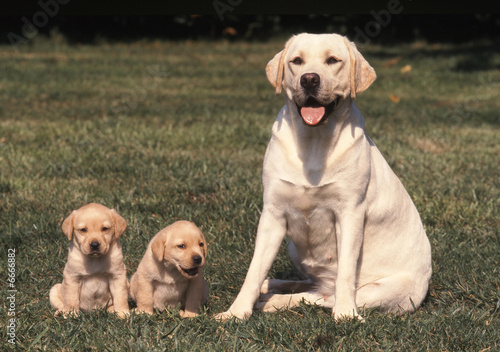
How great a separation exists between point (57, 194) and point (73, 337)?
251cm

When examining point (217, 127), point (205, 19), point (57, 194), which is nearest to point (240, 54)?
point (205, 19)

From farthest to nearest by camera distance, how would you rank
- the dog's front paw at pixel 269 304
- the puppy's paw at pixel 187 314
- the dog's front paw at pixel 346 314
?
the dog's front paw at pixel 269 304 < the puppy's paw at pixel 187 314 < the dog's front paw at pixel 346 314

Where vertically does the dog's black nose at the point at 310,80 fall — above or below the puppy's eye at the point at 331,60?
below

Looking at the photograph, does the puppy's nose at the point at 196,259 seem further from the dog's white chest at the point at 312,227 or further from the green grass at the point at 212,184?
the dog's white chest at the point at 312,227

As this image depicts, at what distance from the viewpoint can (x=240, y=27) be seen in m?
19.4

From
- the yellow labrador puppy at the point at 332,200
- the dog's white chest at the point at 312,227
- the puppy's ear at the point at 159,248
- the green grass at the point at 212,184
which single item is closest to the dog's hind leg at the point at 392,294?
the yellow labrador puppy at the point at 332,200

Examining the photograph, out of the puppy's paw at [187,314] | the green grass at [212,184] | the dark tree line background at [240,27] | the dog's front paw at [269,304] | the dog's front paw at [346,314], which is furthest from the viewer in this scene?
the dark tree line background at [240,27]

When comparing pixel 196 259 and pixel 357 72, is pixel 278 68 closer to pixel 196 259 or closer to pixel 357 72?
pixel 357 72

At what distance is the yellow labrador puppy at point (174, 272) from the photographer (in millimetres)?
3559

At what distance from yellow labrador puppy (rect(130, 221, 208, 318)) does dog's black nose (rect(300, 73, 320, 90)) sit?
0.96 m

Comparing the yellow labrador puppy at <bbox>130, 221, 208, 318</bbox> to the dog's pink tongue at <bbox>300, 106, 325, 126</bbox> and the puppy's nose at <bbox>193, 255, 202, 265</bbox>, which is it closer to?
the puppy's nose at <bbox>193, 255, 202, 265</bbox>

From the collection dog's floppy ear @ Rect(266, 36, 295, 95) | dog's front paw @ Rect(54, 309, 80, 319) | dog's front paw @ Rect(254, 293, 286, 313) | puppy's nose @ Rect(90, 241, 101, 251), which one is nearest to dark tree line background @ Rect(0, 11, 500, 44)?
dog's floppy ear @ Rect(266, 36, 295, 95)

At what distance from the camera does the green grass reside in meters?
3.46

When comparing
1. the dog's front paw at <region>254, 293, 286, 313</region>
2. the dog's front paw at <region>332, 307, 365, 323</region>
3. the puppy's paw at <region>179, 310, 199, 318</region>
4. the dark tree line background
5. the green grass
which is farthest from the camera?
the dark tree line background
